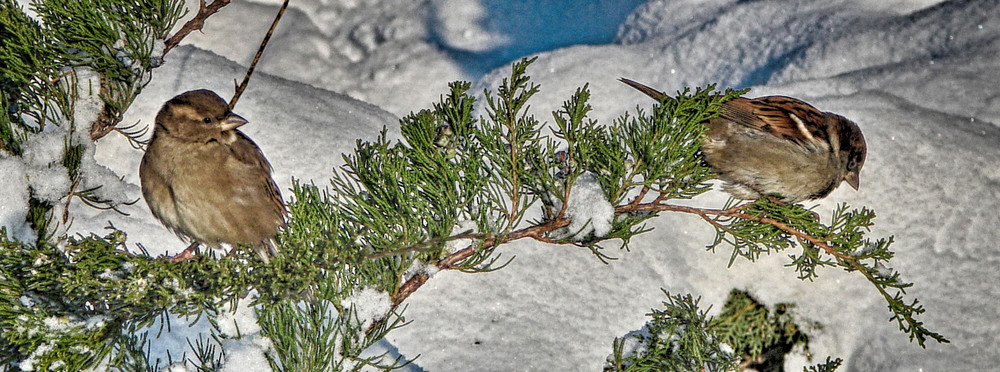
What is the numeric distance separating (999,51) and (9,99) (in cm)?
191

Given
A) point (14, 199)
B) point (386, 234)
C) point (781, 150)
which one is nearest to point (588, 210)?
point (386, 234)

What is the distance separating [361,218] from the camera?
28.6 inches

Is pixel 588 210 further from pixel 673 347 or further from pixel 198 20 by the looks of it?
pixel 198 20

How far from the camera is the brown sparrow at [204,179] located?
0.93m

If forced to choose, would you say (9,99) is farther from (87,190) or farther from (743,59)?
(743,59)

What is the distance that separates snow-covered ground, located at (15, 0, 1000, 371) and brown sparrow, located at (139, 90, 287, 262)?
28.0 inches

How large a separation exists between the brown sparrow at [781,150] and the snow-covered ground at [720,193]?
2.11 ft

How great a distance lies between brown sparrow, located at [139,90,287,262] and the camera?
0.93 meters

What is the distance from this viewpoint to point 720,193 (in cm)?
177

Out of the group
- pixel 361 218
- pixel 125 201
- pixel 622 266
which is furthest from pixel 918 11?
pixel 125 201

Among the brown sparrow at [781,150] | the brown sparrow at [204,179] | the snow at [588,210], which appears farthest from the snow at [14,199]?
the brown sparrow at [781,150]

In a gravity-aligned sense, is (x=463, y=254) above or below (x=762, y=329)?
below

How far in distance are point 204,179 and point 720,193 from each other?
4.07 ft

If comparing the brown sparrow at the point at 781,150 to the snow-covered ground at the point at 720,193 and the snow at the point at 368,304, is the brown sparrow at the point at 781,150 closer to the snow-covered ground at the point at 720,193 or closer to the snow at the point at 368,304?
the snow at the point at 368,304
